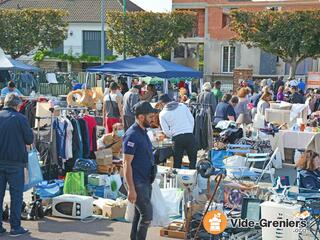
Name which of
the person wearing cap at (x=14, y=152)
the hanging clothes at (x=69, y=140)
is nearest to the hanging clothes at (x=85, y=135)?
the hanging clothes at (x=69, y=140)

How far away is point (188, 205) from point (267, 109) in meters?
6.86

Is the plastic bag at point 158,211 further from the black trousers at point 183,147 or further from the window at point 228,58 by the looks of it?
the window at point 228,58

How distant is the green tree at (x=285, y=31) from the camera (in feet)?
108

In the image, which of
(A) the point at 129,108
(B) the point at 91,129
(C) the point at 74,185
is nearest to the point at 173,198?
(C) the point at 74,185

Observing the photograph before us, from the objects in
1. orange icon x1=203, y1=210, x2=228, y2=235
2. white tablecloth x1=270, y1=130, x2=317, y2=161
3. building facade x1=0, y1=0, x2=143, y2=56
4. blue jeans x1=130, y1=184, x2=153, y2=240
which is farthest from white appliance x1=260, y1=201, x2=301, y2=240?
building facade x1=0, y1=0, x2=143, y2=56

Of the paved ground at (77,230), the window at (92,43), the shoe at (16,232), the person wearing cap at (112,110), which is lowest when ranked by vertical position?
the paved ground at (77,230)

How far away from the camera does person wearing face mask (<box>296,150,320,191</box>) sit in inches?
315

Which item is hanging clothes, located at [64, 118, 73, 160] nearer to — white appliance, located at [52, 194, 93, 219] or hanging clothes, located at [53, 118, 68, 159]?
hanging clothes, located at [53, 118, 68, 159]

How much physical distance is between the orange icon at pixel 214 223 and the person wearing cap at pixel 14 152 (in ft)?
7.91

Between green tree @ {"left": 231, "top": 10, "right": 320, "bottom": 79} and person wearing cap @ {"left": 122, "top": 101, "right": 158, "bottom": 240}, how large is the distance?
27.4 meters

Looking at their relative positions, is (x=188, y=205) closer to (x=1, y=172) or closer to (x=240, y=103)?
(x=1, y=172)

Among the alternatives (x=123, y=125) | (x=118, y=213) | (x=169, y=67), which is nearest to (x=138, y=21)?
(x=169, y=67)

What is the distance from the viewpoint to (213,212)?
262 inches

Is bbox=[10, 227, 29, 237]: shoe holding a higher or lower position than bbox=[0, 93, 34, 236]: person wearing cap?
lower
